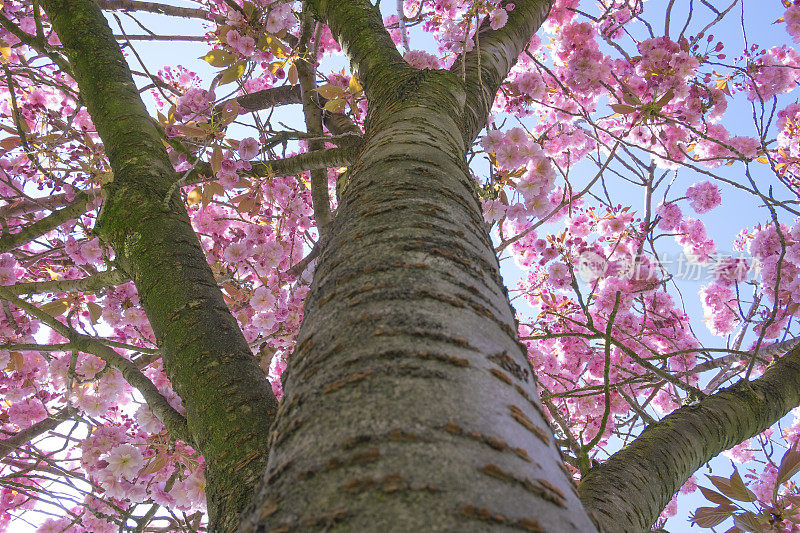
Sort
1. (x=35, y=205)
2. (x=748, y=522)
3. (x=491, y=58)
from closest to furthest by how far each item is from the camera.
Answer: (x=748, y=522) → (x=491, y=58) → (x=35, y=205)

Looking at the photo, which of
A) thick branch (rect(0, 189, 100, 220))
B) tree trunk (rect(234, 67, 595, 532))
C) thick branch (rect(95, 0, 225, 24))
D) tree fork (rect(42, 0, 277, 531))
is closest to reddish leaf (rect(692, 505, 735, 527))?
tree trunk (rect(234, 67, 595, 532))

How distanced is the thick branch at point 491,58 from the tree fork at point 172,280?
95 cm

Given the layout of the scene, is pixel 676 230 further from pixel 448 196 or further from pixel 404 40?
pixel 448 196

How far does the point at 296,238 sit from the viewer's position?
3887 mm

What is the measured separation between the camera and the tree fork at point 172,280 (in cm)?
88

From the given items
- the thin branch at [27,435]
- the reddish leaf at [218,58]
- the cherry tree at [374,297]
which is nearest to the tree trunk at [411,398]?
the cherry tree at [374,297]

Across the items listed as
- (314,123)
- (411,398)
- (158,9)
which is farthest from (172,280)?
(158,9)

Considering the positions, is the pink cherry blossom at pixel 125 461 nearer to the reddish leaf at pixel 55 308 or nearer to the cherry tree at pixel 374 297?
the cherry tree at pixel 374 297

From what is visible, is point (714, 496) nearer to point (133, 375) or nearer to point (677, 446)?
point (677, 446)

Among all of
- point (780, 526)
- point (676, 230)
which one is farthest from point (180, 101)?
point (676, 230)

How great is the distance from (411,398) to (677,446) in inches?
43.1

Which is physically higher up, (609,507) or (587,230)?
(587,230)

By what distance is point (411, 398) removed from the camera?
448 mm

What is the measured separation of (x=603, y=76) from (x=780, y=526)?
3157 millimetres
